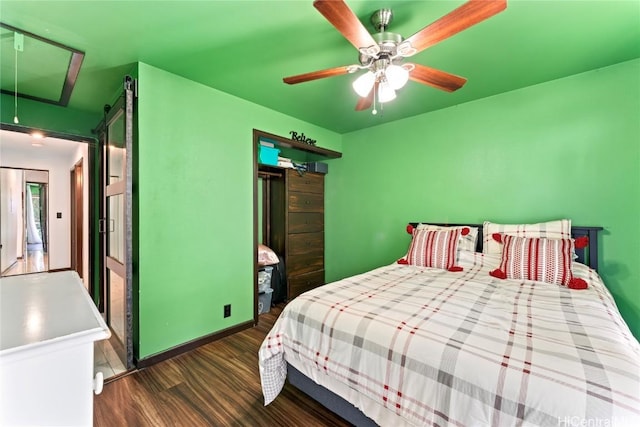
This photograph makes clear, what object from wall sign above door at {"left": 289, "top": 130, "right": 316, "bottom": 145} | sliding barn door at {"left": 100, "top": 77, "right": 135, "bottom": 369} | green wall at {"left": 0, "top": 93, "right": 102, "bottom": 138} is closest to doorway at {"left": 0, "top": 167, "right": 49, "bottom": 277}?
green wall at {"left": 0, "top": 93, "right": 102, "bottom": 138}

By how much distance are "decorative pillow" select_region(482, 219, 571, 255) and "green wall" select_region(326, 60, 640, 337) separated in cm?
22

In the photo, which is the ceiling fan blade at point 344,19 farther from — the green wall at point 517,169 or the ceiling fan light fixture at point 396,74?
the green wall at point 517,169

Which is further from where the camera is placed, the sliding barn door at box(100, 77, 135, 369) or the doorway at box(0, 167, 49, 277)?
the doorway at box(0, 167, 49, 277)

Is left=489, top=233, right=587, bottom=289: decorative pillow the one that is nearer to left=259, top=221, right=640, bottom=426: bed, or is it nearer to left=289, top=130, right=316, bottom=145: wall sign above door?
left=259, top=221, right=640, bottom=426: bed

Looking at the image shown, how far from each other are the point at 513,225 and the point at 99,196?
4.34m

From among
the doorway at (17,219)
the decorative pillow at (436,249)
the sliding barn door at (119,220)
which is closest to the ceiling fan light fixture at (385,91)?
the decorative pillow at (436,249)

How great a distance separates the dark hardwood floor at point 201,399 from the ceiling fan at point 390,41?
2.07 meters

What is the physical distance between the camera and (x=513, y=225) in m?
2.37

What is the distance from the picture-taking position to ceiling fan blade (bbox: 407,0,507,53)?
107 cm

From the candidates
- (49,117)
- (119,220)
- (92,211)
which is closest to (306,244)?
(119,220)

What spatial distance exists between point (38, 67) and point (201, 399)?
9.01ft

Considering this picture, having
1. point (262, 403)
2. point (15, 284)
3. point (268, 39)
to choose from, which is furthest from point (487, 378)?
point (268, 39)

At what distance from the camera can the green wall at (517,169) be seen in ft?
6.80

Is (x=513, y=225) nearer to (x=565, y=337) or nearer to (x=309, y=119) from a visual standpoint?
(x=565, y=337)
